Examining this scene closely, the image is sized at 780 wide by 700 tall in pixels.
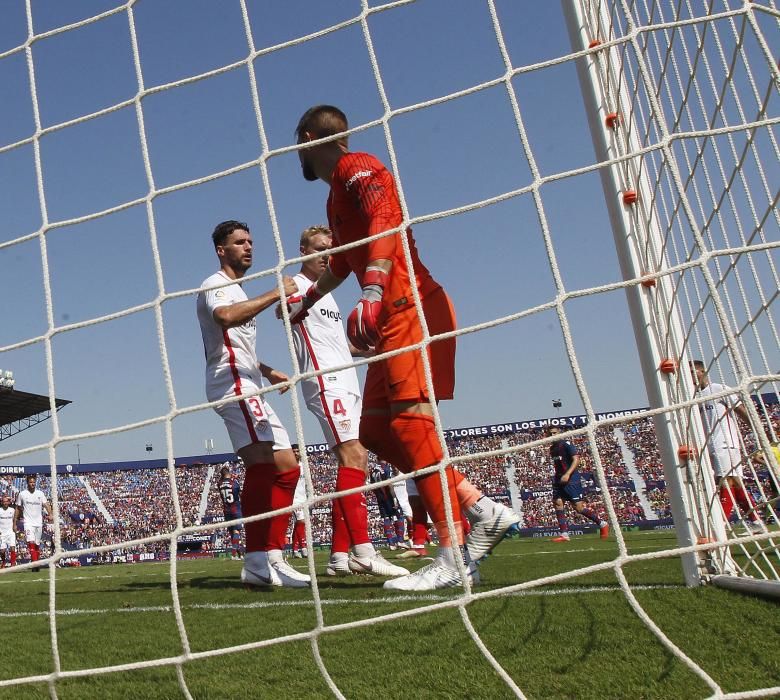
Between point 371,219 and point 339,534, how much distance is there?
2.35 m

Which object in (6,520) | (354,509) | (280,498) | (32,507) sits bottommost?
(354,509)

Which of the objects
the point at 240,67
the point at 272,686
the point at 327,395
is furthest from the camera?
the point at 327,395

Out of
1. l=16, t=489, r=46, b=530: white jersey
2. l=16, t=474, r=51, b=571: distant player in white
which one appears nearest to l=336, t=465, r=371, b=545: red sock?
l=16, t=474, r=51, b=571: distant player in white

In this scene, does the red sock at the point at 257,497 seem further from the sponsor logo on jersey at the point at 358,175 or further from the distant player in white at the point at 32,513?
the distant player in white at the point at 32,513

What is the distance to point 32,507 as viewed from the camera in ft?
46.7

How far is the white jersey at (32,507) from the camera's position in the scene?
14.0 m

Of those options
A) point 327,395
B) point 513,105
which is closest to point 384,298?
point 513,105

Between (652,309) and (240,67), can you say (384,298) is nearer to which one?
(240,67)

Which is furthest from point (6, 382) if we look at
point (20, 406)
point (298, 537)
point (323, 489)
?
point (298, 537)

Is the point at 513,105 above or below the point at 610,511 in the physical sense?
above

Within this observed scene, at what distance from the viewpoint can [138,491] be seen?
25.9 meters

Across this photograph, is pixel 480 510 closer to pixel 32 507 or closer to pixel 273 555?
pixel 273 555

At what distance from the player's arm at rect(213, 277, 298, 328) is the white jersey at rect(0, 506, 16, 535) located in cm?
1194

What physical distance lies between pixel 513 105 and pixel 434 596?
66.7 inches
